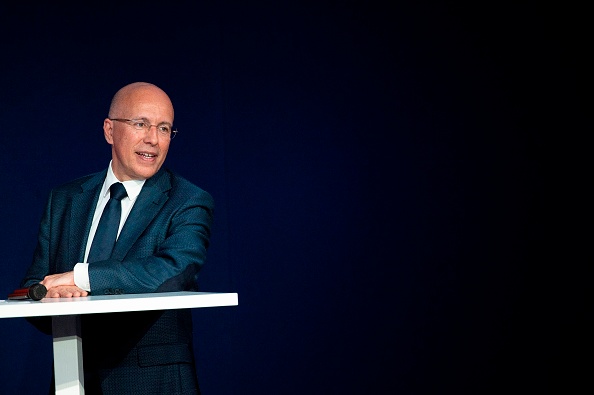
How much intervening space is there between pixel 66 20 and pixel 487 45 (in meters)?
1.93

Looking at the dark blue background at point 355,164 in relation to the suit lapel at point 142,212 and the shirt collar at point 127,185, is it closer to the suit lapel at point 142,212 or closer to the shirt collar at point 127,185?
the shirt collar at point 127,185

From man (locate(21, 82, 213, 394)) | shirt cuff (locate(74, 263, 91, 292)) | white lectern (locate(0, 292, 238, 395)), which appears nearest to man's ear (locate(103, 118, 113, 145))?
man (locate(21, 82, 213, 394))

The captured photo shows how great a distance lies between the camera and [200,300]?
1449mm

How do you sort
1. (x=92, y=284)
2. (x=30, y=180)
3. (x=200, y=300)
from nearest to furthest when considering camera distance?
(x=200, y=300) → (x=92, y=284) → (x=30, y=180)

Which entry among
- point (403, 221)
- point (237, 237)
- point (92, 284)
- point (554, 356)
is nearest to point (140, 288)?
point (92, 284)

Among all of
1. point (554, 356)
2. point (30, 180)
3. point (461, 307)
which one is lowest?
point (554, 356)

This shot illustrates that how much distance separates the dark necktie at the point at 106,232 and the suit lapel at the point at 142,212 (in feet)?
0.10

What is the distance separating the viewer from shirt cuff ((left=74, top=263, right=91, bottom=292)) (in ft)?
5.91

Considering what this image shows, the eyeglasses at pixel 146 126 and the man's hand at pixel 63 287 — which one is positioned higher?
the eyeglasses at pixel 146 126

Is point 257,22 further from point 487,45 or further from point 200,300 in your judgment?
point 200,300

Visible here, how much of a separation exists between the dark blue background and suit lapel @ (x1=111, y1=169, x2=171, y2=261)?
1.50m

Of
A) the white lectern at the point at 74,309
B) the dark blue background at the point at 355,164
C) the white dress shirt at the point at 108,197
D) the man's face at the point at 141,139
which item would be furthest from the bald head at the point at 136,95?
the dark blue background at the point at 355,164

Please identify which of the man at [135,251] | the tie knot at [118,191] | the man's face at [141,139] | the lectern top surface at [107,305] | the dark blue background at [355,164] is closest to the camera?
the lectern top surface at [107,305]

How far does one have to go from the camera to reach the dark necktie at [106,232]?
2074 mm
